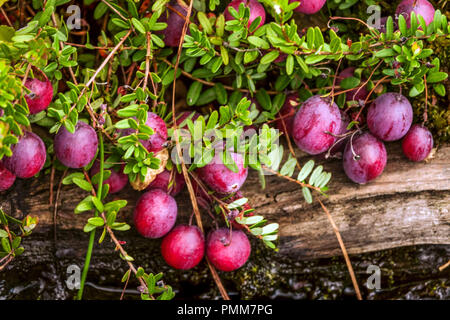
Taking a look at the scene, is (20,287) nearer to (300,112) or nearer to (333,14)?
(300,112)

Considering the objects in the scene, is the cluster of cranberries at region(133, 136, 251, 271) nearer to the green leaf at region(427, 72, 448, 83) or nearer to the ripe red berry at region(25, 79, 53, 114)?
the ripe red berry at region(25, 79, 53, 114)

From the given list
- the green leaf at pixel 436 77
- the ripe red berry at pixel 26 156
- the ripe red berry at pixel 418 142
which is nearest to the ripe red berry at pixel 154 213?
the ripe red berry at pixel 26 156

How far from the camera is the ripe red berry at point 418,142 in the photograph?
1.61 meters

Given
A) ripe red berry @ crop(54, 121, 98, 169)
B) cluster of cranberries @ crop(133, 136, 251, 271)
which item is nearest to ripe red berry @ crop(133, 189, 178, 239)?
cluster of cranberries @ crop(133, 136, 251, 271)

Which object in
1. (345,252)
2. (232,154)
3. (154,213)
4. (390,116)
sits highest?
(390,116)

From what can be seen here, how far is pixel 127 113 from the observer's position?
1.33 metres

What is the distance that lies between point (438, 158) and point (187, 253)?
1.07m

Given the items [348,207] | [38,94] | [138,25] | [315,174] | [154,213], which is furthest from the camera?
[348,207]

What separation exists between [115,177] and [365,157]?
0.95m

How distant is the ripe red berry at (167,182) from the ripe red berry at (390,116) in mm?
756

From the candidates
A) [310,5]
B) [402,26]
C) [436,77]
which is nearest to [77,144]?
[310,5]

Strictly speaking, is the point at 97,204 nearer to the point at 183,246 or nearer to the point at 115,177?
the point at 115,177

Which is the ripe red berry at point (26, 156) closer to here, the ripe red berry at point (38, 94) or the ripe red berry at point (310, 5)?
the ripe red berry at point (38, 94)

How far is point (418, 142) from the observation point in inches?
63.3
